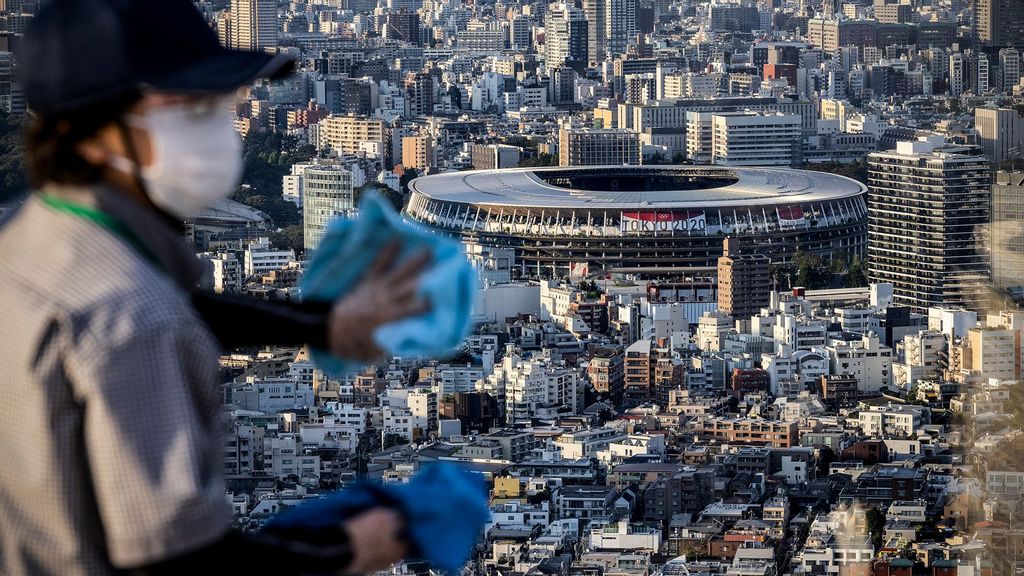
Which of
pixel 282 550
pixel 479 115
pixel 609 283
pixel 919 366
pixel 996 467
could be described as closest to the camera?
pixel 282 550

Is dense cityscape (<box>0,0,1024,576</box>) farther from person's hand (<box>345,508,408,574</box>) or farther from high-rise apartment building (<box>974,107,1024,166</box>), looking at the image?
person's hand (<box>345,508,408,574</box>)

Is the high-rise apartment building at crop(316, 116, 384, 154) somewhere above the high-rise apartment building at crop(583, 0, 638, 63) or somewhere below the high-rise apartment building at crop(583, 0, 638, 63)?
below

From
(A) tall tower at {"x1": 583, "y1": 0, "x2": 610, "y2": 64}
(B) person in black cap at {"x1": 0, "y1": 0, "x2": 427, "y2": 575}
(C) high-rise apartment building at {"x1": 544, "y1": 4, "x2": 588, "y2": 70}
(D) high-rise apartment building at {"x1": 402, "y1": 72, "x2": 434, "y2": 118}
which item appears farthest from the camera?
(A) tall tower at {"x1": 583, "y1": 0, "x2": 610, "y2": 64}

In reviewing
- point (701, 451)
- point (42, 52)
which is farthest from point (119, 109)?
point (701, 451)

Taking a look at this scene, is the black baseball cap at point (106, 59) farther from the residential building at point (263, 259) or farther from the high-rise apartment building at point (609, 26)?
the high-rise apartment building at point (609, 26)

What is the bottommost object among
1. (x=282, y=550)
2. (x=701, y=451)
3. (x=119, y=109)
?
(x=701, y=451)

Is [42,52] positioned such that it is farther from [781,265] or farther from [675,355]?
[781,265]

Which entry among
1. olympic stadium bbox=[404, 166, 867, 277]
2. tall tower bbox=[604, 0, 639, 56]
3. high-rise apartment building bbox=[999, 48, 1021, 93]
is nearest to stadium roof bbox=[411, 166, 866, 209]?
olympic stadium bbox=[404, 166, 867, 277]

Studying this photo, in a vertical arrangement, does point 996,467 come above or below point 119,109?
below
